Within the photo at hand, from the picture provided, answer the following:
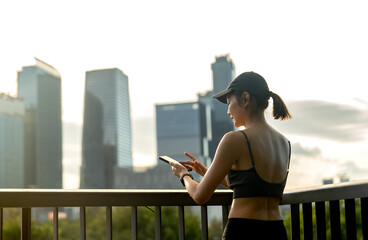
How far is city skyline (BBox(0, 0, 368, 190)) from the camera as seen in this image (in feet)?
235

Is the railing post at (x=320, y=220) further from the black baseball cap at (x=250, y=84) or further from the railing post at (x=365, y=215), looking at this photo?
the black baseball cap at (x=250, y=84)

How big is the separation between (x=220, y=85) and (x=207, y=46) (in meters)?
8.11

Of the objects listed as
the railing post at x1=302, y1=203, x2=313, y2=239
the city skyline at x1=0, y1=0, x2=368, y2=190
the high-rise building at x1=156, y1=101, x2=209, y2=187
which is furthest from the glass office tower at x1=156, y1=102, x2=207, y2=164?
the railing post at x1=302, y1=203, x2=313, y2=239

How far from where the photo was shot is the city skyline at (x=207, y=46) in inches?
2822

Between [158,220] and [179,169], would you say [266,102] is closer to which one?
[179,169]

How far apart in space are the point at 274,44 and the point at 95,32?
30765 millimetres

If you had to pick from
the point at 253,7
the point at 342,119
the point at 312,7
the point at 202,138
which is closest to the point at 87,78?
the point at 202,138

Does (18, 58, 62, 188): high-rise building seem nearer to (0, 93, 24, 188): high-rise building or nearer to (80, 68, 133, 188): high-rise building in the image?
(0, 93, 24, 188): high-rise building

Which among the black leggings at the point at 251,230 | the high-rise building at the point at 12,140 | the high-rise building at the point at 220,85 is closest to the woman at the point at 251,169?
the black leggings at the point at 251,230

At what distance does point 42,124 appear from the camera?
101 meters

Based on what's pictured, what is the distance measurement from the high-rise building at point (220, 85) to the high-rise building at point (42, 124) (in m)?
33.5

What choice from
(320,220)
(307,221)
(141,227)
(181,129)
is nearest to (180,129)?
(181,129)

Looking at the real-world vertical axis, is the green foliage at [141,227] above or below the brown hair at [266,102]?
below

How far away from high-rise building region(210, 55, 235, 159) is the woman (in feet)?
276
